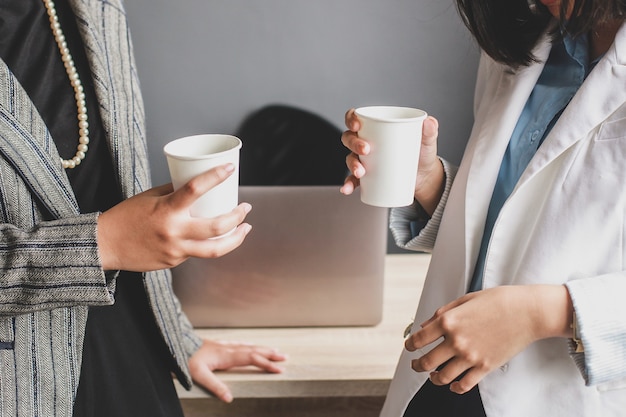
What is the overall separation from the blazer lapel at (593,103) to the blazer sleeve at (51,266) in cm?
54

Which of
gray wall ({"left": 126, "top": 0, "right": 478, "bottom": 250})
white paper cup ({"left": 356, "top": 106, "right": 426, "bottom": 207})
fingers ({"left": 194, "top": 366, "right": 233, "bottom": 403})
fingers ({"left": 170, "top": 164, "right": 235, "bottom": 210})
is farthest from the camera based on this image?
gray wall ({"left": 126, "top": 0, "right": 478, "bottom": 250})

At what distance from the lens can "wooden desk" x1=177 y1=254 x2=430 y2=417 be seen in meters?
1.03

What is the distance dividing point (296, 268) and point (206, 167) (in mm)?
585

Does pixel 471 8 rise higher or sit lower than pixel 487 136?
higher

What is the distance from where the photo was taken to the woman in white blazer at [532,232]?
66cm

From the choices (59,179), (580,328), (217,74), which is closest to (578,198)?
(580,328)

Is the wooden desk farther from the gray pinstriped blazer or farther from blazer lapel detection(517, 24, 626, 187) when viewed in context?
blazer lapel detection(517, 24, 626, 187)

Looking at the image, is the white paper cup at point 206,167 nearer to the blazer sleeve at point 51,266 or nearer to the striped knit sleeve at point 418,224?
the blazer sleeve at point 51,266

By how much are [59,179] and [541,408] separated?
672mm

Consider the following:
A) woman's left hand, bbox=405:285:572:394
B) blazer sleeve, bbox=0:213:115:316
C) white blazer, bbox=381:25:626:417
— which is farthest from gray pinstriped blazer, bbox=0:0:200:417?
white blazer, bbox=381:25:626:417

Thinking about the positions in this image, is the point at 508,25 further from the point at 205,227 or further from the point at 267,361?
the point at 267,361

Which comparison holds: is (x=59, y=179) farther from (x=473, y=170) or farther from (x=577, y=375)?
(x=577, y=375)

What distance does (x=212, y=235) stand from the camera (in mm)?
620

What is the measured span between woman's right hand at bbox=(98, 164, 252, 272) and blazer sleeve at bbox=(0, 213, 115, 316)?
2 centimetres
